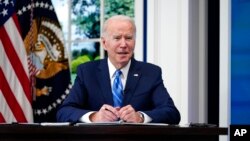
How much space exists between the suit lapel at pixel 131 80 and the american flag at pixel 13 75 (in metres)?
1.42

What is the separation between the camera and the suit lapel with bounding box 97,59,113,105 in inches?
→ 110

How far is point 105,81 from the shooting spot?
2.85 metres

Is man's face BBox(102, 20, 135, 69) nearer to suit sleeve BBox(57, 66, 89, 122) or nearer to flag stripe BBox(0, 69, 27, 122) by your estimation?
suit sleeve BBox(57, 66, 89, 122)

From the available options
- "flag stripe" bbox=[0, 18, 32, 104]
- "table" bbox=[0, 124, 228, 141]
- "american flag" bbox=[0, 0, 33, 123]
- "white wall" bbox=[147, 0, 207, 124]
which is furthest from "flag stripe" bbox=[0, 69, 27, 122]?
"table" bbox=[0, 124, 228, 141]

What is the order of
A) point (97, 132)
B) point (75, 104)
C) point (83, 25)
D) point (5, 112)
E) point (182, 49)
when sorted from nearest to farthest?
point (97, 132), point (75, 104), point (182, 49), point (5, 112), point (83, 25)

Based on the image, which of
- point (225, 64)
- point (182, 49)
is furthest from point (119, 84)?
point (225, 64)

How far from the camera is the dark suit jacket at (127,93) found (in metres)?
2.78

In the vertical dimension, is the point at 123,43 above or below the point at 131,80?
above

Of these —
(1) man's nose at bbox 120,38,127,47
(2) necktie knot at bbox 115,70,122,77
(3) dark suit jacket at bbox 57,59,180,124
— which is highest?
(1) man's nose at bbox 120,38,127,47

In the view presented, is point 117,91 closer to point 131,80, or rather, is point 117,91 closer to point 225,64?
point 131,80

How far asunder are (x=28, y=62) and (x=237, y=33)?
152 cm

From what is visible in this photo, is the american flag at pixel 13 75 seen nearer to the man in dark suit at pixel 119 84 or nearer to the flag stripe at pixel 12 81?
the flag stripe at pixel 12 81

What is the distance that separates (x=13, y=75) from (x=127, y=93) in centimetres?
157

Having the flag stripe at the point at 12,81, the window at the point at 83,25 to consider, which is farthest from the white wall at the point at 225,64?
the flag stripe at the point at 12,81
